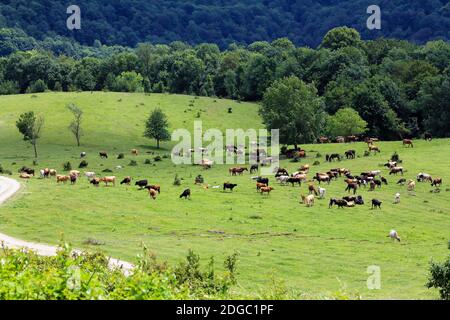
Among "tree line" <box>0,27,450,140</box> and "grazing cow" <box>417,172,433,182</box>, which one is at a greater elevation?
"tree line" <box>0,27,450,140</box>

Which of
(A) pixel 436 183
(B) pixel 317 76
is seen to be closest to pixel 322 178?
(A) pixel 436 183

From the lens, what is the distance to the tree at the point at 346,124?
95250 mm

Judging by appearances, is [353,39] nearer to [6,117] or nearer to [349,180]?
[6,117]

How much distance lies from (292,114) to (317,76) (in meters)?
52.1

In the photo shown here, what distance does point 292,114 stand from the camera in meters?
81.8

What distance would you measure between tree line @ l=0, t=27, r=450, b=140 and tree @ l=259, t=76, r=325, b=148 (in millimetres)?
21618

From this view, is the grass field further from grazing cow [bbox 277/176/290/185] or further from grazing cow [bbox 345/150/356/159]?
grazing cow [bbox 277/176/290/185]

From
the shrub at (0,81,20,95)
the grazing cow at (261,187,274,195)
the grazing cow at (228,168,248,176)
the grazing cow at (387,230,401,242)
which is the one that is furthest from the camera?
the shrub at (0,81,20,95)

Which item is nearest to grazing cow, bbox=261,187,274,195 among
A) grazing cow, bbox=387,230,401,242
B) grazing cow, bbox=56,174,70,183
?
grazing cow, bbox=387,230,401,242

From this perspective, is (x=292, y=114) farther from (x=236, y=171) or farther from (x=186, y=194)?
A: (x=186, y=194)

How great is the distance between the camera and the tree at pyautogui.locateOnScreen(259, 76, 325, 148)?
81.1 metres

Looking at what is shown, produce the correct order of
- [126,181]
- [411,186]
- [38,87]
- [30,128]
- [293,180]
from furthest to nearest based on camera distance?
[38,87] < [30,128] < [293,180] < [126,181] < [411,186]

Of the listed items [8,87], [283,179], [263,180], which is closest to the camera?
[263,180]
